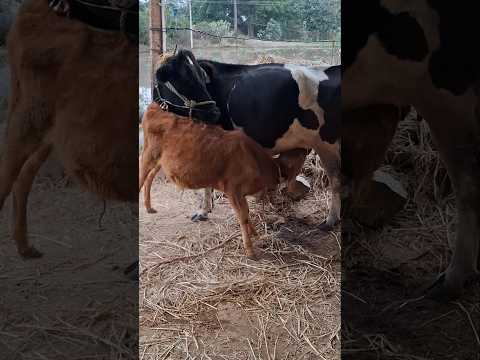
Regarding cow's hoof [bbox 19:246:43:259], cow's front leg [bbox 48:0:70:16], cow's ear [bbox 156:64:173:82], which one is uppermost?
cow's front leg [bbox 48:0:70:16]

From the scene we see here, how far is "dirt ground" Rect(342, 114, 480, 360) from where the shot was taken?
126cm

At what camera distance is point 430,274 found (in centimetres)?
129

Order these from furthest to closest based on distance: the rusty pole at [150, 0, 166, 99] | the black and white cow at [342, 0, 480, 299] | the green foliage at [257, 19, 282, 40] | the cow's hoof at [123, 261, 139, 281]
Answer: the green foliage at [257, 19, 282, 40] → the rusty pole at [150, 0, 166, 99] → the cow's hoof at [123, 261, 139, 281] → the black and white cow at [342, 0, 480, 299]

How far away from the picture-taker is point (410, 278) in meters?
1.31

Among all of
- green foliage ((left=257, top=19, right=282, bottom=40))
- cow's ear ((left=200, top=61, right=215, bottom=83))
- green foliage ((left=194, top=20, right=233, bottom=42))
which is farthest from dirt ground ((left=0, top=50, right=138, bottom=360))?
green foliage ((left=257, top=19, right=282, bottom=40))

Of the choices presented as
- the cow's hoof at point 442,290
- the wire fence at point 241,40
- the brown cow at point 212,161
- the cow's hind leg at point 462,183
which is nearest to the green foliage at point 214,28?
the wire fence at point 241,40

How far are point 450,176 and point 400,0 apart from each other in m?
0.48

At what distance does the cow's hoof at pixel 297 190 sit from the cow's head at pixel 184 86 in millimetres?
466

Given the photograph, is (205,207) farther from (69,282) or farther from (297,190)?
(69,282)

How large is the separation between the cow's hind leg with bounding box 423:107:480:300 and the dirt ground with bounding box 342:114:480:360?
0.07 ft

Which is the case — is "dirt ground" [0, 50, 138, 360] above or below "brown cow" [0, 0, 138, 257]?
below

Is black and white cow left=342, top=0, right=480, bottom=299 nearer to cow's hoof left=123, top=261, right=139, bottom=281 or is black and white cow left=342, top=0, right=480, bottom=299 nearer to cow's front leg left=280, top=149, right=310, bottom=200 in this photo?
cow's front leg left=280, top=149, right=310, bottom=200

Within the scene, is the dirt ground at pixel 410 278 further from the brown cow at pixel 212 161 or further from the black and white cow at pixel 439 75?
the brown cow at pixel 212 161

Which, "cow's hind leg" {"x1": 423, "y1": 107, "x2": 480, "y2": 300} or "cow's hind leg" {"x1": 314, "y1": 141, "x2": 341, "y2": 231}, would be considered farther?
"cow's hind leg" {"x1": 314, "y1": 141, "x2": 341, "y2": 231}
